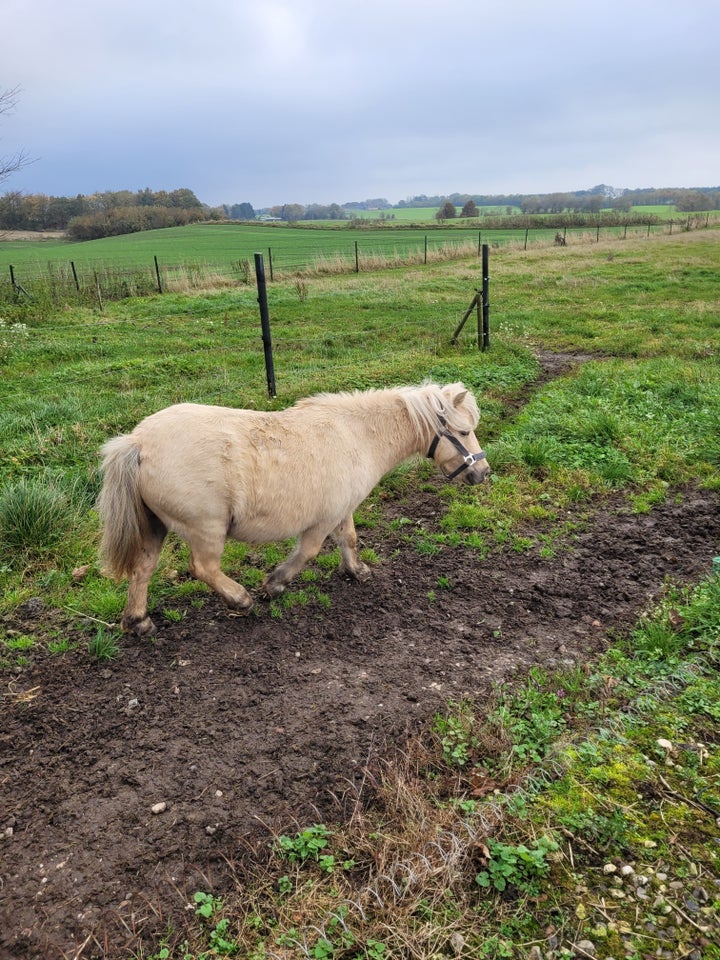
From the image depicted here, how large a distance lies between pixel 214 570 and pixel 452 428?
226cm

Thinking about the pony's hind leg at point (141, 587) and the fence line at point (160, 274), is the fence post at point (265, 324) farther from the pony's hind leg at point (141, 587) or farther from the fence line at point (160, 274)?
the fence line at point (160, 274)

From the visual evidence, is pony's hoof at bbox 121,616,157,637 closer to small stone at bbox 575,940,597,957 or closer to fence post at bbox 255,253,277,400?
small stone at bbox 575,940,597,957

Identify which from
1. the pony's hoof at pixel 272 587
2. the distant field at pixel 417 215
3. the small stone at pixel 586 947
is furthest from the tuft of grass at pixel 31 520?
the distant field at pixel 417 215

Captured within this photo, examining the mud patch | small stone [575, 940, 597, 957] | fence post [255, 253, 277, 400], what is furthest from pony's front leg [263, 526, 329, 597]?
fence post [255, 253, 277, 400]

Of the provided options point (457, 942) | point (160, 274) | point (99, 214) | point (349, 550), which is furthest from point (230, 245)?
point (457, 942)

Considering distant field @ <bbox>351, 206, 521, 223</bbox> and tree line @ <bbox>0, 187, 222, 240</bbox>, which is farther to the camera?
distant field @ <bbox>351, 206, 521, 223</bbox>

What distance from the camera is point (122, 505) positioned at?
12.5ft

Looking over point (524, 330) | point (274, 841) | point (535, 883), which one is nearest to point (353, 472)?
point (274, 841)

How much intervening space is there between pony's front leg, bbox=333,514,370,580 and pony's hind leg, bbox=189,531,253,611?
0.87 m

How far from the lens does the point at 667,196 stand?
105 metres

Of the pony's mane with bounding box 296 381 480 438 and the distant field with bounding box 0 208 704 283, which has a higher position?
the distant field with bounding box 0 208 704 283

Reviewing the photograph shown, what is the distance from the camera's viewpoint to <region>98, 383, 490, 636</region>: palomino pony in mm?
3764

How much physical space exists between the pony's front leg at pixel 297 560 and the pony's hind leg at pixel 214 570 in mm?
245

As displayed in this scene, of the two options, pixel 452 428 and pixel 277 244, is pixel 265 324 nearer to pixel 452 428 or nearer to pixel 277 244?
pixel 452 428
